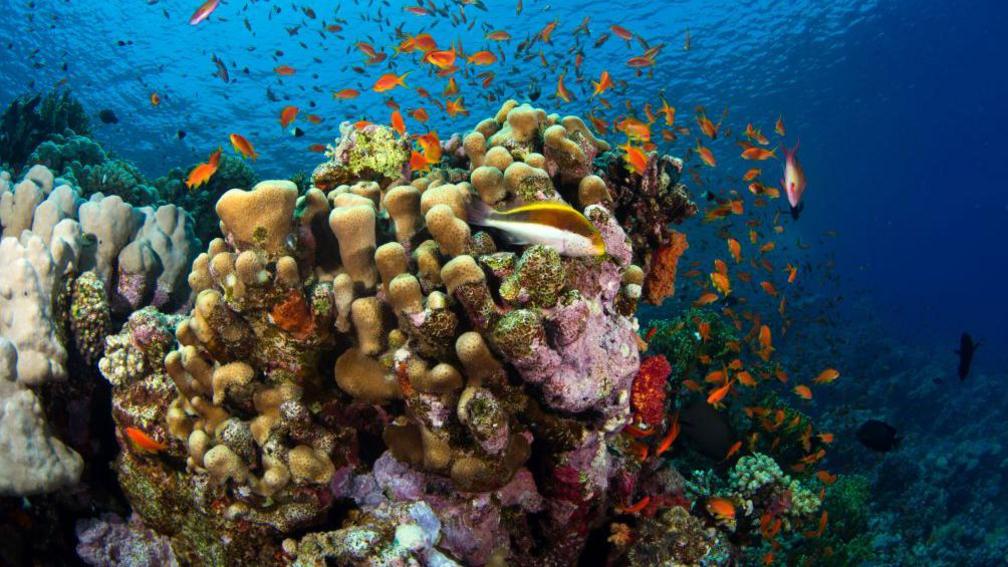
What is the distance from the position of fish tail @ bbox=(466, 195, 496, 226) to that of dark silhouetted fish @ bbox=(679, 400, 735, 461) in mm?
3980

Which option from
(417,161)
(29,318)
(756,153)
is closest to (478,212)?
(417,161)

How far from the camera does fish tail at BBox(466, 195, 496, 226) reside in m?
2.83

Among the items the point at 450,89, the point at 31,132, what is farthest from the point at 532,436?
the point at 31,132

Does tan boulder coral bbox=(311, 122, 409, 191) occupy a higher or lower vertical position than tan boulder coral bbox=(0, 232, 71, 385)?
higher

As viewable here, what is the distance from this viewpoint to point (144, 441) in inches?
119

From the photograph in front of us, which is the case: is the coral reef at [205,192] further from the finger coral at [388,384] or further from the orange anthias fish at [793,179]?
the orange anthias fish at [793,179]

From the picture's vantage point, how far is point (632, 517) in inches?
139

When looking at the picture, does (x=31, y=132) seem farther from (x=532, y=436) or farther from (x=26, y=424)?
(x=532, y=436)

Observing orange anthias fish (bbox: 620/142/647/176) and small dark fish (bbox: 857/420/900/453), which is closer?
orange anthias fish (bbox: 620/142/647/176)

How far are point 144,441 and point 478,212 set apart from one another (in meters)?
2.40

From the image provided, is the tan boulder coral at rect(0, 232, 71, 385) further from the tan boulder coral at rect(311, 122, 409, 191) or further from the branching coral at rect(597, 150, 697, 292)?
the branching coral at rect(597, 150, 697, 292)

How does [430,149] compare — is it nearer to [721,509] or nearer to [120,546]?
[120,546]

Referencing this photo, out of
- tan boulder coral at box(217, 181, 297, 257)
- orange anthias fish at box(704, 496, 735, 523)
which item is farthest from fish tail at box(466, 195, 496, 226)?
orange anthias fish at box(704, 496, 735, 523)

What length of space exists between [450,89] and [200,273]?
21.8 feet
